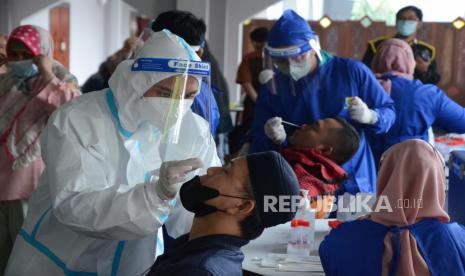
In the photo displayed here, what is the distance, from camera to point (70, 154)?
1.96 m

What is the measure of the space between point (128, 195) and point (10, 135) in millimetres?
1626

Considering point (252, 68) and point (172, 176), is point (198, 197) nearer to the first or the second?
point (172, 176)

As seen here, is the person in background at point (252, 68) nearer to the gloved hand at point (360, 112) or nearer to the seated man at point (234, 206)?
the gloved hand at point (360, 112)

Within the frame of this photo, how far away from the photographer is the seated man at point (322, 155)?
9.49ft

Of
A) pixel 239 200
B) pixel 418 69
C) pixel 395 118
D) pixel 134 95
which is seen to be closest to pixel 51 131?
pixel 134 95

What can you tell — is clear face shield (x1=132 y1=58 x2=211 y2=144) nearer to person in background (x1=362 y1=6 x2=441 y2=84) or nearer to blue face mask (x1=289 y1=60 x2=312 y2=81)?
blue face mask (x1=289 y1=60 x2=312 y2=81)

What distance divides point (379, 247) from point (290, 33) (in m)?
1.52

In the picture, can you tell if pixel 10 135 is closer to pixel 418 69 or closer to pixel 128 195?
pixel 128 195

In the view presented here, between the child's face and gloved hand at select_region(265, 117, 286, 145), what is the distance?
7.8 inches

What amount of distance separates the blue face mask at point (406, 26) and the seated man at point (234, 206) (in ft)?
13.9

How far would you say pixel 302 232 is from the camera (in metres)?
2.47

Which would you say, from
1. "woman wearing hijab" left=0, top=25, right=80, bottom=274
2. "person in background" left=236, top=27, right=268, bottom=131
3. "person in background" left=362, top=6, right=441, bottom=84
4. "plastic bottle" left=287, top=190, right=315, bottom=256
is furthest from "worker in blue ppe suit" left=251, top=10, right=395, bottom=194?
"person in background" left=236, top=27, right=268, bottom=131

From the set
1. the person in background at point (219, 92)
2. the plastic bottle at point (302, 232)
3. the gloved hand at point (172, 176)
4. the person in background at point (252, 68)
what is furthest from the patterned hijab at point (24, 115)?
the person in background at point (252, 68)

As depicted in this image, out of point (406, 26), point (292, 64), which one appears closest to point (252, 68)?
point (406, 26)
